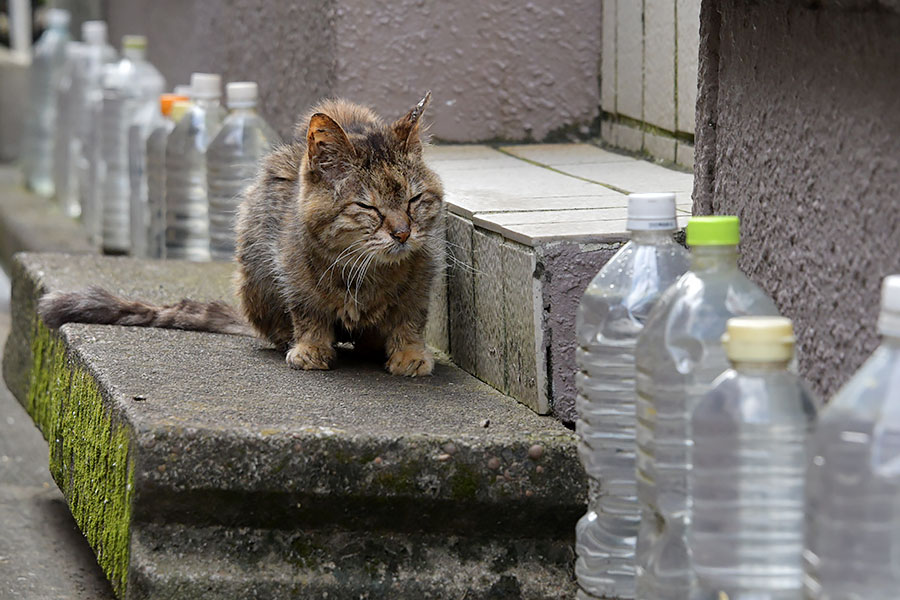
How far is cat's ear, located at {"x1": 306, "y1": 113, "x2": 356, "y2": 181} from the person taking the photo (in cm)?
313

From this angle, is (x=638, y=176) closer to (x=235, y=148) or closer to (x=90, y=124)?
(x=235, y=148)

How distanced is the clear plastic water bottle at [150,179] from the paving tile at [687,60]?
1.82 meters

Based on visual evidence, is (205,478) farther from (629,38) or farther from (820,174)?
(629,38)

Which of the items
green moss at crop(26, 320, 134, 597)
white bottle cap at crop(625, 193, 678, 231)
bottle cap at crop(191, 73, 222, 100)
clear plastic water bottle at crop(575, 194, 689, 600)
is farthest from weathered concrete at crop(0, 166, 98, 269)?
white bottle cap at crop(625, 193, 678, 231)

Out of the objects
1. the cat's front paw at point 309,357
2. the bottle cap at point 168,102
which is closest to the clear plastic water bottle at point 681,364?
the cat's front paw at point 309,357

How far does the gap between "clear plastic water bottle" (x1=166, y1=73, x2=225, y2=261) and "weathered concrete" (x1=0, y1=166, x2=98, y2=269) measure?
991 millimetres

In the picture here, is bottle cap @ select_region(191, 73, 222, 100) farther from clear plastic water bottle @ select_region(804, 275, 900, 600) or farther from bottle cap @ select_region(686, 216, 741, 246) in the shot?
clear plastic water bottle @ select_region(804, 275, 900, 600)

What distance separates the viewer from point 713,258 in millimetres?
2188

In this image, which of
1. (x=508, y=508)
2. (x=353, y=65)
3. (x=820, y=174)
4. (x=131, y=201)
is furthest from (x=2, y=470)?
(x=820, y=174)

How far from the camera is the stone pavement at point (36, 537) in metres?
3.38

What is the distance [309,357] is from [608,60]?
173 centimetres

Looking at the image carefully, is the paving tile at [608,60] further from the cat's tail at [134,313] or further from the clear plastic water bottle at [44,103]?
the clear plastic water bottle at [44,103]

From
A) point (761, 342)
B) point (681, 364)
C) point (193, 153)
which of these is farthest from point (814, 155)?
point (193, 153)

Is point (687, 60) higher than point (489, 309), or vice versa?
point (687, 60)
